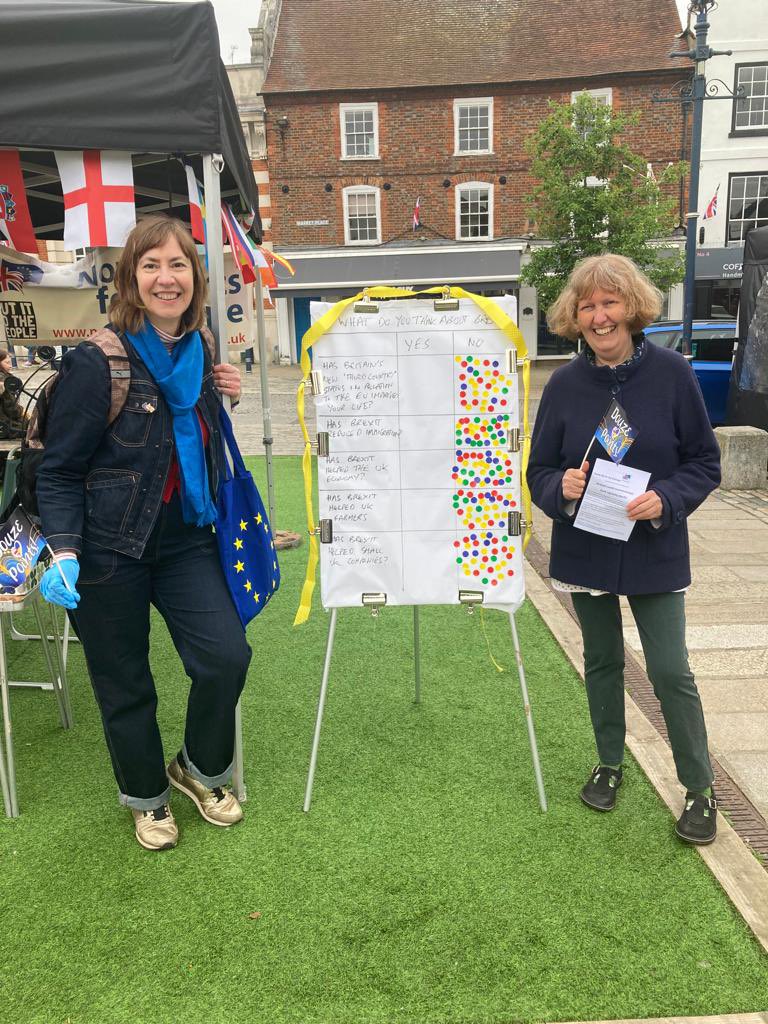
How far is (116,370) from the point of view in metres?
2.42

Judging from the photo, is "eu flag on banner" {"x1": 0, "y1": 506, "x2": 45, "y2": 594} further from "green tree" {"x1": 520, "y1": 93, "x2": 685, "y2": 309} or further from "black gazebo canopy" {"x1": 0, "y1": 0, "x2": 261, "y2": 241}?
"green tree" {"x1": 520, "y1": 93, "x2": 685, "y2": 309}

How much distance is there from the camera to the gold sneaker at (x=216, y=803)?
111 inches

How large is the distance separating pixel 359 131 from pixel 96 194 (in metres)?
25.1

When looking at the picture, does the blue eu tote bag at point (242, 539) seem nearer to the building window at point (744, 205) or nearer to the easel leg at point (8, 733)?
the easel leg at point (8, 733)

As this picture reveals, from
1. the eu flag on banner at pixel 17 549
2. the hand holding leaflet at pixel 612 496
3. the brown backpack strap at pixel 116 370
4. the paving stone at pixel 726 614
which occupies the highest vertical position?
the brown backpack strap at pixel 116 370

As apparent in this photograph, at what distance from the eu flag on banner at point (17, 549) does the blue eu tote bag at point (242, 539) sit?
677mm

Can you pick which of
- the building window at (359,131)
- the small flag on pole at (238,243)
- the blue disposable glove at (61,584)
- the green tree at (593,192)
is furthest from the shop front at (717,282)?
the blue disposable glove at (61,584)

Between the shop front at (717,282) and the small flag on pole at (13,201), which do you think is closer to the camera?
the small flag on pole at (13,201)

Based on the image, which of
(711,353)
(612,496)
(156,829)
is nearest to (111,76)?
(612,496)

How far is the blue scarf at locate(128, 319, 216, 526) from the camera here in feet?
8.13

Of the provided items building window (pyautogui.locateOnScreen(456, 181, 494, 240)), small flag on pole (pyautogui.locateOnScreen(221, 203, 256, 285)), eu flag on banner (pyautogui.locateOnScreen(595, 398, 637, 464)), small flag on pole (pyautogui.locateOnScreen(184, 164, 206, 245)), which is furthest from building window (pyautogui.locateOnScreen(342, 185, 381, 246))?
eu flag on banner (pyautogui.locateOnScreen(595, 398, 637, 464))

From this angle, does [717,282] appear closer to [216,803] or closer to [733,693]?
[733,693]

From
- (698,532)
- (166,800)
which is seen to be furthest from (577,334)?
(698,532)

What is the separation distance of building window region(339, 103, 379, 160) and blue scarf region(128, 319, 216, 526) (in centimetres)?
2498
